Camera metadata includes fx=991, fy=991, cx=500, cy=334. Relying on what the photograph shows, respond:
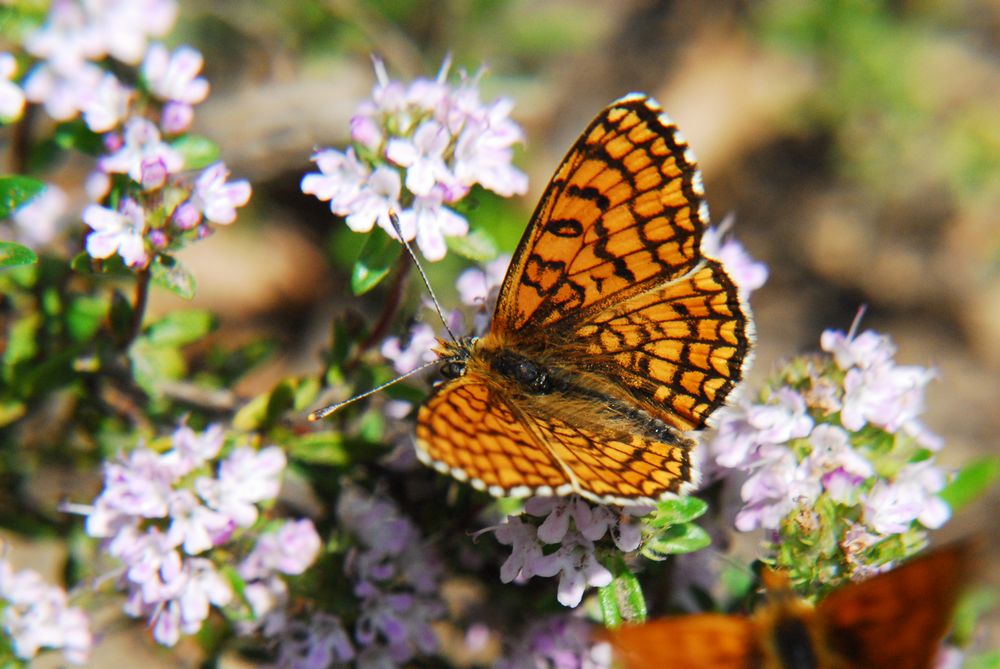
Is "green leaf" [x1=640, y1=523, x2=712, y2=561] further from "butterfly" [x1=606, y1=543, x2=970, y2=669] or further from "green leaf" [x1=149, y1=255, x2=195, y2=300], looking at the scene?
"green leaf" [x1=149, y1=255, x2=195, y2=300]

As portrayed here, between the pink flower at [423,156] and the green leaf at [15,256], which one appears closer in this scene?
the green leaf at [15,256]

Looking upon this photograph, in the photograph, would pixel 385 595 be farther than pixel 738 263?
No

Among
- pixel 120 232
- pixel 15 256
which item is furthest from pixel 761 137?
pixel 15 256

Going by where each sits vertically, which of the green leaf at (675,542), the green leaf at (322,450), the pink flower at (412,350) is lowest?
the green leaf at (675,542)

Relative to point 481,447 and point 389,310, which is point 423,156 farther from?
point 481,447

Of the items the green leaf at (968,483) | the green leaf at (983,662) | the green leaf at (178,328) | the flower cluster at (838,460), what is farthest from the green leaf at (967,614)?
the green leaf at (178,328)

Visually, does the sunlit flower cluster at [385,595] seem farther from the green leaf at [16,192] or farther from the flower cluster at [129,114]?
the green leaf at [16,192]
